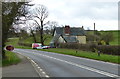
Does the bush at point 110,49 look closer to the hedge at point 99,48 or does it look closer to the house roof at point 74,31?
the hedge at point 99,48

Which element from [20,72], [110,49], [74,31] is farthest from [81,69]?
[74,31]

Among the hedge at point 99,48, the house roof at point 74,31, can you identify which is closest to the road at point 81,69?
the hedge at point 99,48

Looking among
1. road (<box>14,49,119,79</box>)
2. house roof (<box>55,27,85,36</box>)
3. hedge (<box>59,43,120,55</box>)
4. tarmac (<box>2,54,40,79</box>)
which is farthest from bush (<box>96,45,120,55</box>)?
house roof (<box>55,27,85,36</box>)

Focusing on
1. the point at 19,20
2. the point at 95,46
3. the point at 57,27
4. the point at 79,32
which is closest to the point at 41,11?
the point at 57,27

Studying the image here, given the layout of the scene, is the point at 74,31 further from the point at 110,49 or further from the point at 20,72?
the point at 20,72

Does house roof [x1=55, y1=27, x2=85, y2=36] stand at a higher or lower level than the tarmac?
higher

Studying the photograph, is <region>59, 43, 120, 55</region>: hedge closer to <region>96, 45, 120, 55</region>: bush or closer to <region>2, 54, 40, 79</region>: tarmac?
<region>96, 45, 120, 55</region>: bush

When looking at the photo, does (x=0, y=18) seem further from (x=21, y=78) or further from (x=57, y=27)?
(x=57, y=27)

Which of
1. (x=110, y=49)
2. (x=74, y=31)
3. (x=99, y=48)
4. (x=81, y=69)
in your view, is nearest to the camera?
(x=81, y=69)

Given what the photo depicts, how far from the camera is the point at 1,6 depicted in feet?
80.7

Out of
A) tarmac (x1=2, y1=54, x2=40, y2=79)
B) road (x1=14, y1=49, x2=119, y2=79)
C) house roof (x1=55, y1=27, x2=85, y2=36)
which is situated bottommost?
tarmac (x1=2, y1=54, x2=40, y2=79)

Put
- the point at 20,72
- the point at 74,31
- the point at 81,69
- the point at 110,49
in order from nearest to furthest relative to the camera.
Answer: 1. the point at 20,72
2. the point at 81,69
3. the point at 110,49
4. the point at 74,31

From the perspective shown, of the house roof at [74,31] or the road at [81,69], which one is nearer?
the road at [81,69]

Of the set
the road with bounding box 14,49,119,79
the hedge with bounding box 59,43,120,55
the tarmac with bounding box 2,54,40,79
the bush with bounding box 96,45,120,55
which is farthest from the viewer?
the hedge with bounding box 59,43,120,55
